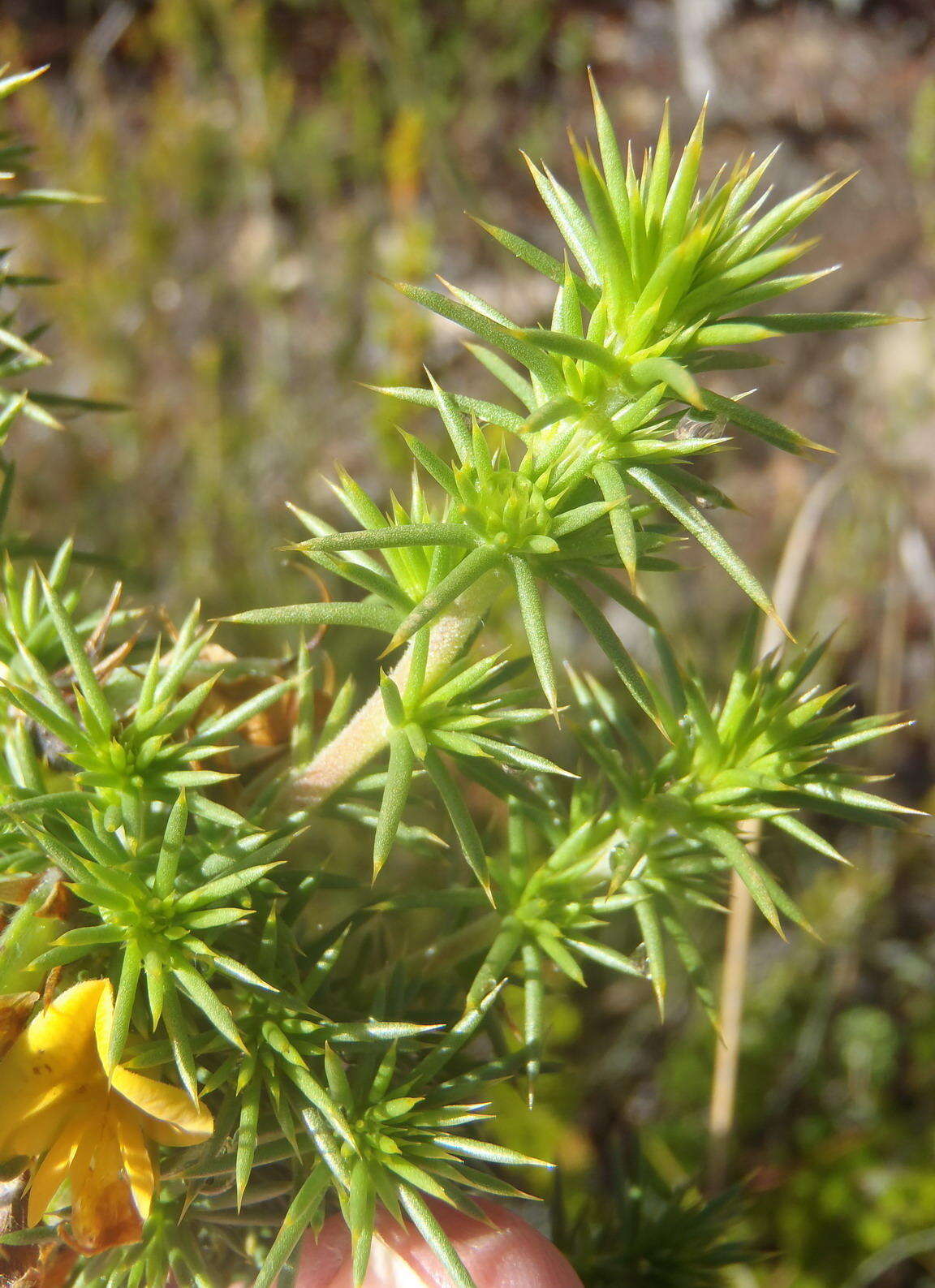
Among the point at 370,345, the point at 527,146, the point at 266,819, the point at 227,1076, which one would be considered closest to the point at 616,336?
the point at 266,819

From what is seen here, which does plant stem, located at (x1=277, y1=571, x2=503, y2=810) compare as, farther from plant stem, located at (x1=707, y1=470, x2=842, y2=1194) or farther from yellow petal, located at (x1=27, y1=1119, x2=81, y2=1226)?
plant stem, located at (x1=707, y1=470, x2=842, y2=1194)

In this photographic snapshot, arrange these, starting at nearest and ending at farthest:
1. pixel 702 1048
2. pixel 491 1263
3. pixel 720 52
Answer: pixel 491 1263 < pixel 702 1048 < pixel 720 52

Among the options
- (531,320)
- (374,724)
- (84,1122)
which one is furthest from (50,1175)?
(531,320)

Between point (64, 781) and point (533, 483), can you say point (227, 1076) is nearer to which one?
point (64, 781)

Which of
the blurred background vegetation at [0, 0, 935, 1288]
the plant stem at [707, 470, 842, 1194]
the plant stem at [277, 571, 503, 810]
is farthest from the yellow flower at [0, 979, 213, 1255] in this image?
the blurred background vegetation at [0, 0, 935, 1288]

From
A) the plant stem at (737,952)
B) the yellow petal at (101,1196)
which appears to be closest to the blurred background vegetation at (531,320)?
the plant stem at (737,952)

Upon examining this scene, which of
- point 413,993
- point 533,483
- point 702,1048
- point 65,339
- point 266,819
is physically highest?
point 533,483

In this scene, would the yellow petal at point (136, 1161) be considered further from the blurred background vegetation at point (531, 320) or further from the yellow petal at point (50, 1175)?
the blurred background vegetation at point (531, 320)

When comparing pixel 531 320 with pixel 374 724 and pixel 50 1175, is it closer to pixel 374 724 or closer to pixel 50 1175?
pixel 374 724
